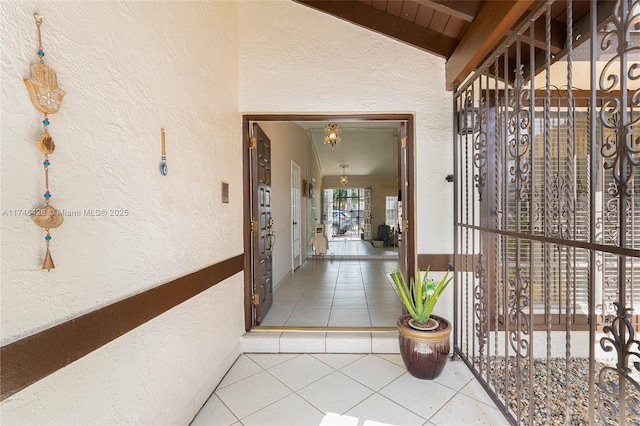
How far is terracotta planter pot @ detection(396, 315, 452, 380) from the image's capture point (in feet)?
6.01

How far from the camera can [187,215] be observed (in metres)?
1.55

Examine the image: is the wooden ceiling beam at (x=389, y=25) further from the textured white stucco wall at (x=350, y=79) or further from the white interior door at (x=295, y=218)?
the white interior door at (x=295, y=218)

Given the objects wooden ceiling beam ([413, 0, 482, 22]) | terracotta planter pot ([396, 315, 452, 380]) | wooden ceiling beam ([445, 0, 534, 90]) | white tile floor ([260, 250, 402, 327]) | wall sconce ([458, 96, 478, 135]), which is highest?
wooden ceiling beam ([413, 0, 482, 22])

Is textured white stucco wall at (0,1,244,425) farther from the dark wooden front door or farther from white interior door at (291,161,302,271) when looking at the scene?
white interior door at (291,161,302,271)

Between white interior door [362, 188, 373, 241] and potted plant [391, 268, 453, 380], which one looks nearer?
potted plant [391, 268, 453, 380]

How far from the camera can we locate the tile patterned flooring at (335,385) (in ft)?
5.17

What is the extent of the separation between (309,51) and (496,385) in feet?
9.08

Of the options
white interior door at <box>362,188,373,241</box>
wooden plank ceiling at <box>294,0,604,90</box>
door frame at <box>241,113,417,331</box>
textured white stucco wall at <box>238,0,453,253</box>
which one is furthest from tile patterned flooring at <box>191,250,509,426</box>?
white interior door at <box>362,188,373,241</box>

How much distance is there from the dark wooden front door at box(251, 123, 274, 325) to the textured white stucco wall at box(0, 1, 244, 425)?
60 cm

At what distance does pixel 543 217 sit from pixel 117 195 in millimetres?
2046

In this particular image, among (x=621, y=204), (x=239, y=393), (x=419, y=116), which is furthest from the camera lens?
(x=419, y=116)

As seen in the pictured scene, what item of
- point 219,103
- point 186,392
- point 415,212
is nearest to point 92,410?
point 186,392

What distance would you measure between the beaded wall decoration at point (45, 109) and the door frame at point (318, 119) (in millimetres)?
1541

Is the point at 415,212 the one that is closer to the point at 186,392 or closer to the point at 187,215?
the point at 187,215
